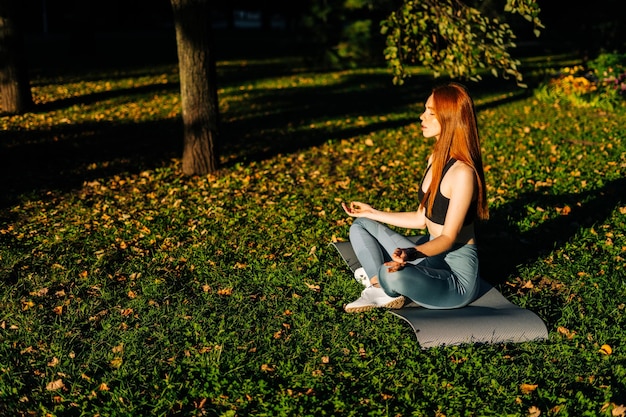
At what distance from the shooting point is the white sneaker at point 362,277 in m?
5.14

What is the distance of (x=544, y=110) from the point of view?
13359 millimetres

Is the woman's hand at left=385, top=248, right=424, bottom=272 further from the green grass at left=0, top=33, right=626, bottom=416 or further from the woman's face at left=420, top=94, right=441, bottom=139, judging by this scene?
the woman's face at left=420, top=94, right=441, bottom=139

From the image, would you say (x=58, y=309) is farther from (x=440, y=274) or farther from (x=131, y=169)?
(x=131, y=169)

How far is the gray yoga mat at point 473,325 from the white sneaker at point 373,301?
65 mm

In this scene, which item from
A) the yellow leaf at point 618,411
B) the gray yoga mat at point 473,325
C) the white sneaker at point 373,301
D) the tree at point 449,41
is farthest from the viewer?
the tree at point 449,41

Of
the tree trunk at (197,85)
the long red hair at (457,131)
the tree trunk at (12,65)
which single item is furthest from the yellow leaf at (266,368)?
the tree trunk at (12,65)

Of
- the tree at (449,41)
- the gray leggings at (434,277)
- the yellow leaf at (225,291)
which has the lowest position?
the yellow leaf at (225,291)

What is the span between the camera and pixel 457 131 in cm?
431

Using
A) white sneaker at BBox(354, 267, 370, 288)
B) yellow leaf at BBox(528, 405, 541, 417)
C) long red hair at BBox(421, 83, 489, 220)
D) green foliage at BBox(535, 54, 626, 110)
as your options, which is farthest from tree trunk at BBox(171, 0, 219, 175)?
green foliage at BBox(535, 54, 626, 110)

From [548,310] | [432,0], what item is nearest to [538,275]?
[548,310]

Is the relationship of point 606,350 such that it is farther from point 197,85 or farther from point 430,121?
point 197,85

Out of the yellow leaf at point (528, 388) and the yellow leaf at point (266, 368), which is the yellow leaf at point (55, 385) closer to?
the yellow leaf at point (266, 368)

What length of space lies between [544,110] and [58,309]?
11.1m

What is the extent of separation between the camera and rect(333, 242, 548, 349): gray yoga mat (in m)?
4.32
